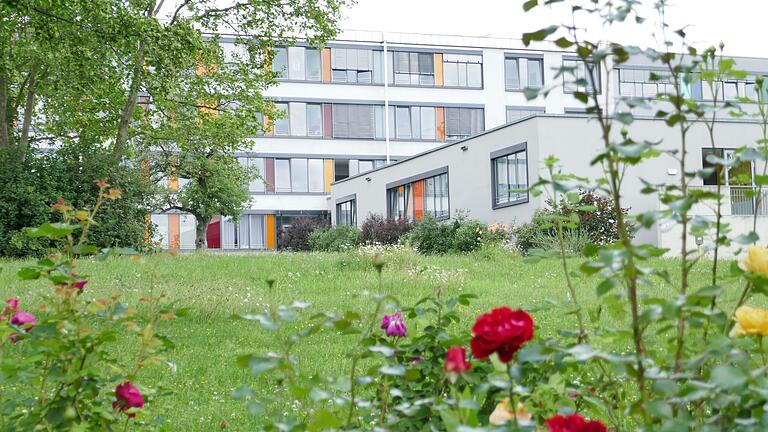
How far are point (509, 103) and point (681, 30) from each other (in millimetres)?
41632

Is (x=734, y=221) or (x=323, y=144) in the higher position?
(x=323, y=144)

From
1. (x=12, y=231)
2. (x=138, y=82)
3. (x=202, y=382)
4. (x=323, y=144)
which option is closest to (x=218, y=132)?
(x=138, y=82)

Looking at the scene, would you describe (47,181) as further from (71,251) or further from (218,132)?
(71,251)

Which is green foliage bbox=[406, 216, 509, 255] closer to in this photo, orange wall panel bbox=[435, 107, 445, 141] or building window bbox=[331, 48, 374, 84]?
orange wall panel bbox=[435, 107, 445, 141]

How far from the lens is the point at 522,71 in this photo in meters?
43.4

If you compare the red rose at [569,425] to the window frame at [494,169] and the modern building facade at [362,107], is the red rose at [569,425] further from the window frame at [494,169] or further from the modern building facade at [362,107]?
the modern building facade at [362,107]

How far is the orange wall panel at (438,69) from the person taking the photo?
42.4 metres

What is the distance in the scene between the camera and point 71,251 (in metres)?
2.88

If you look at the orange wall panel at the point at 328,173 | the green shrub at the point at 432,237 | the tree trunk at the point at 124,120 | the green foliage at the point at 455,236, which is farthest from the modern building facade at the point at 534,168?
the orange wall panel at the point at 328,173

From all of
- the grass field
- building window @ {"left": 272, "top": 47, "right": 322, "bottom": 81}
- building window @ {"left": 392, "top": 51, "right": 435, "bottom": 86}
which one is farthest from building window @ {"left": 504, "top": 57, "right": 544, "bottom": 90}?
the grass field

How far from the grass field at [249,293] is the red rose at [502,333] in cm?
238

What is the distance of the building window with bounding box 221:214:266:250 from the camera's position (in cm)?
4122

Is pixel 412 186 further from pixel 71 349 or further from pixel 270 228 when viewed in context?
pixel 71 349

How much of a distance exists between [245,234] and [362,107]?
338 inches
